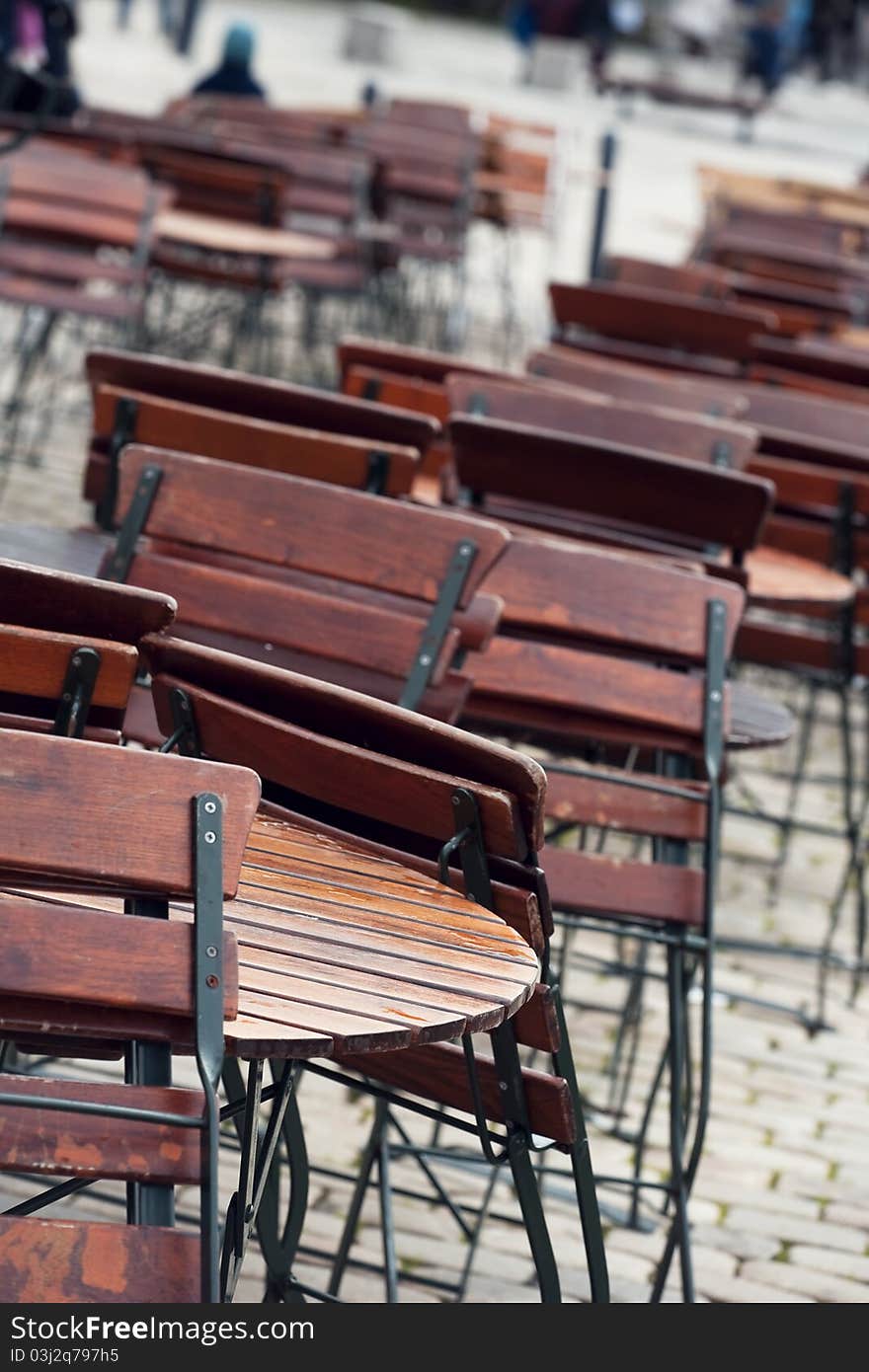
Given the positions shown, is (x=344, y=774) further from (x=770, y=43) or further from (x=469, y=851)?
(x=770, y=43)

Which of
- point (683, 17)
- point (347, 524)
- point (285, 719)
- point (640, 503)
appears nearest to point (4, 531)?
point (347, 524)

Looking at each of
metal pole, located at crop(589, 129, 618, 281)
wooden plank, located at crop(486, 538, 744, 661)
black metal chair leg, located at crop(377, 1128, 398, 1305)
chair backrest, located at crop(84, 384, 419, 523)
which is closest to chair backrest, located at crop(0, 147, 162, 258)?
chair backrest, located at crop(84, 384, 419, 523)

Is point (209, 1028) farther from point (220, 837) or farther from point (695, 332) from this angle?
point (695, 332)

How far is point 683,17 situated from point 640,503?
1510 inches

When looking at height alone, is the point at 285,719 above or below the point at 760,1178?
above

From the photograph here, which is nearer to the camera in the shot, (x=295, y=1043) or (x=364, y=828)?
(x=295, y=1043)

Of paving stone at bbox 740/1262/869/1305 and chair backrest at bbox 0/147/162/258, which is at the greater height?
chair backrest at bbox 0/147/162/258

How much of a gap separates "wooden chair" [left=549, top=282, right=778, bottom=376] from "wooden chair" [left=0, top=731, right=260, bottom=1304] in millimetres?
5697

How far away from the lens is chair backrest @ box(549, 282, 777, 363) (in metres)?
7.64

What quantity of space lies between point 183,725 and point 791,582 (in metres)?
2.83

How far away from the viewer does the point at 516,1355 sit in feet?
6.82

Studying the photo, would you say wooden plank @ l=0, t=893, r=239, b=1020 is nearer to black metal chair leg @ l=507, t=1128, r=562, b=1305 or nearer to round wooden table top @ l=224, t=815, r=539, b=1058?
round wooden table top @ l=224, t=815, r=539, b=1058

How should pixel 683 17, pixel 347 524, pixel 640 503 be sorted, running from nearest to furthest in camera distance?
pixel 347 524 → pixel 640 503 → pixel 683 17

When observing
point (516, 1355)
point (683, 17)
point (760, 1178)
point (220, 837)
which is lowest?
point (760, 1178)
